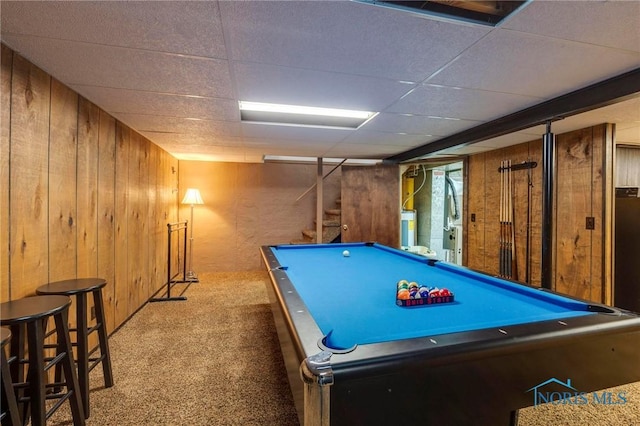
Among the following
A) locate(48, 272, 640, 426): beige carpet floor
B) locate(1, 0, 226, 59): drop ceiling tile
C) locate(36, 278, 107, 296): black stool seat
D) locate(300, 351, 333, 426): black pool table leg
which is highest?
locate(1, 0, 226, 59): drop ceiling tile

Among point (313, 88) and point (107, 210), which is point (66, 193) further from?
point (313, 88)

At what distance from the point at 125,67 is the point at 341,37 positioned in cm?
123

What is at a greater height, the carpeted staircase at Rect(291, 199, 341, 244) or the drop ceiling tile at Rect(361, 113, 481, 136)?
the drop ceiling tile at Rect(361, 113, 481, 136)

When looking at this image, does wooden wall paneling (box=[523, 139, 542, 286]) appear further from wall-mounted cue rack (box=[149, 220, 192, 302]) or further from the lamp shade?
the lamp shade

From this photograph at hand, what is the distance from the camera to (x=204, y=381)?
1.92 metres

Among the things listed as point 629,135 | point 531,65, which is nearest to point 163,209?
point 531,65

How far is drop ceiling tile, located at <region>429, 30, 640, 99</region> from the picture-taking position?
1419 millimetres

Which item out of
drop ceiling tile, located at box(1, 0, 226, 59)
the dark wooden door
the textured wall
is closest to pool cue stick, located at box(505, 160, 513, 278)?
the dark wooden door

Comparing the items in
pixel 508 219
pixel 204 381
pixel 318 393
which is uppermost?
pixel 508 219

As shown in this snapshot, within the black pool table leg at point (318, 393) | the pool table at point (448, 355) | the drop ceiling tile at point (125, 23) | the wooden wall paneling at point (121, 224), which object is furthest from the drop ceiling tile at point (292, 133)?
the black pool table leg at point (318, 393)

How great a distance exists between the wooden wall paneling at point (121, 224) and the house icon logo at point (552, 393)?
311cm

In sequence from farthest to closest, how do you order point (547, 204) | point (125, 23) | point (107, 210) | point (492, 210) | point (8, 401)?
point (492, 210)
point (107, 210)
point (547, 204)
point (125, 23)
point (8, 401)

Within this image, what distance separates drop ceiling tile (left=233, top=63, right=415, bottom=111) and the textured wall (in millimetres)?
3167

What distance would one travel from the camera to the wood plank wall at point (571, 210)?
106 inches
